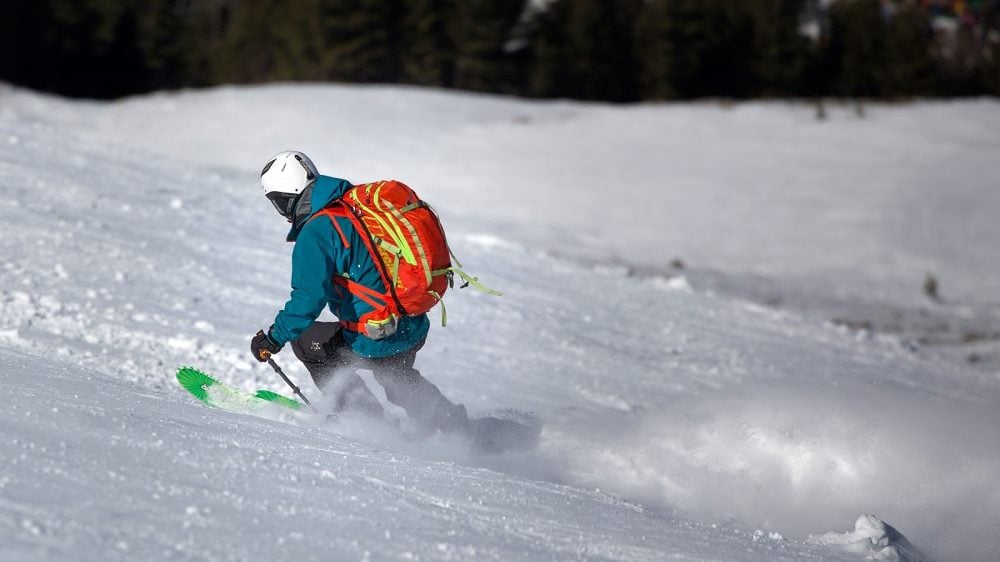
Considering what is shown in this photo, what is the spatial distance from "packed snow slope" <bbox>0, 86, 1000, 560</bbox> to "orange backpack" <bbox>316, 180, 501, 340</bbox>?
0.79m

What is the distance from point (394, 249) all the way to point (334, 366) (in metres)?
0.93

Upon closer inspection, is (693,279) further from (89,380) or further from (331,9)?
(331,9)

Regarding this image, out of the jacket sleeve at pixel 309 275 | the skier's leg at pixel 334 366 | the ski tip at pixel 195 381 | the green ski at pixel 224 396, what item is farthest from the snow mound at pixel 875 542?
the ski tip at pixel 195 381

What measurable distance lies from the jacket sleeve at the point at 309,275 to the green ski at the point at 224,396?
87 cm

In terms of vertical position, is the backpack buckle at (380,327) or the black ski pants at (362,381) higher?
the backpack buckle at (380,327)

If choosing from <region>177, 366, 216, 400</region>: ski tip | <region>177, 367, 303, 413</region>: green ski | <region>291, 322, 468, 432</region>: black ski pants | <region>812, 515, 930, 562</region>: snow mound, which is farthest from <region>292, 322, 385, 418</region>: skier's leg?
<region>812, 515, 930, 562</region>: snow mound

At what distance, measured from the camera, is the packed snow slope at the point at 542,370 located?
408 centimetres

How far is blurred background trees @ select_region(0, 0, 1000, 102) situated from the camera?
41.5m

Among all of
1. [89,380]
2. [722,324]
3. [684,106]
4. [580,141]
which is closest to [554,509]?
[89,380]

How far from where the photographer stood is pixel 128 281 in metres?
8.95

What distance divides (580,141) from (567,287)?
13355 millimetres

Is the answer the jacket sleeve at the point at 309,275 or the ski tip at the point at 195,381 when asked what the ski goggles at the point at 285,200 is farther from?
the ski tip at the point at 195,381

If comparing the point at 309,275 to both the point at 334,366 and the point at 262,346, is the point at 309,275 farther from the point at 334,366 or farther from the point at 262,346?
the point at 334,366

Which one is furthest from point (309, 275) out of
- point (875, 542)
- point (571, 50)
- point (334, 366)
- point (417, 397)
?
point (571, 50)
